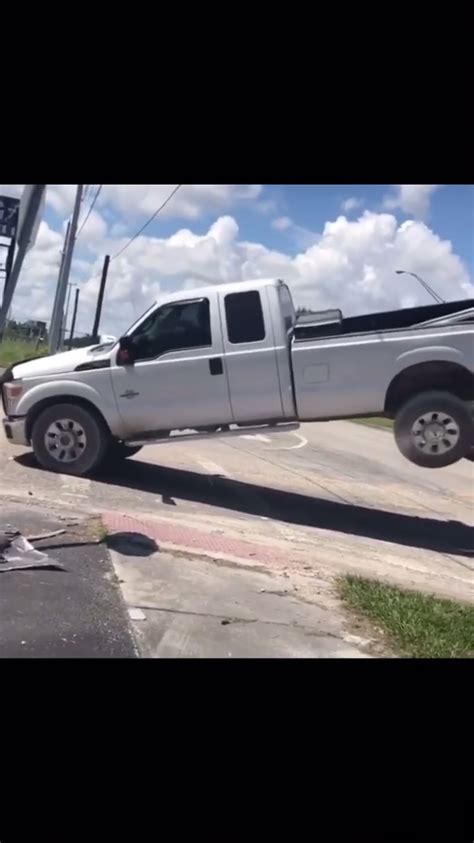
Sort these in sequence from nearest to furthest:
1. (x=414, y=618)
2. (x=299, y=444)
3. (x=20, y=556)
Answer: (x=414, y=618) < (x=20, y=556) < (x=299, y=444)

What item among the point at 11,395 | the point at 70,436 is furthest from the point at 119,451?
the point at 11,395

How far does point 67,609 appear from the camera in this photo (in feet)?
15.4

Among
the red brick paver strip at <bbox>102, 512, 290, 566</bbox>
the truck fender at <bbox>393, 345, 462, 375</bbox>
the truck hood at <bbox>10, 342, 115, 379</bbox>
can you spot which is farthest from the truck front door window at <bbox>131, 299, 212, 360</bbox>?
the truck fender at <bbox>393, 345, 462, 375</bbox>

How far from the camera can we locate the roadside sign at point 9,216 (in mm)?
6398

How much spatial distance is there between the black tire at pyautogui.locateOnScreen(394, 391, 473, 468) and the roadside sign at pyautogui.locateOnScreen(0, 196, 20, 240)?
11.8ft

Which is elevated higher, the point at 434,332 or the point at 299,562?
the point at 434,332

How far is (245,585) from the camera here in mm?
5559

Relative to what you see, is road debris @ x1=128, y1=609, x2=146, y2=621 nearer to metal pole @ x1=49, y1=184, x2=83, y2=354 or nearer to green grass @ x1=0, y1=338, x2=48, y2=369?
metal pole @ x1=49, y1=184, x2=83, y2=354

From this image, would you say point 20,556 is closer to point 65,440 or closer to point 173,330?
point 65,440

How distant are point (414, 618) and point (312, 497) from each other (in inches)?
149
